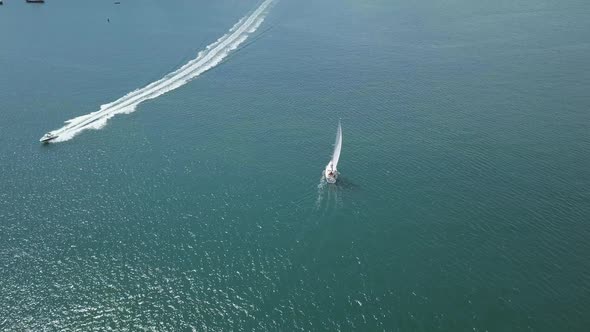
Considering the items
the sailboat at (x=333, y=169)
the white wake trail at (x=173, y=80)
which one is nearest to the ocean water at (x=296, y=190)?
the sailboat at (x=333, y=169)

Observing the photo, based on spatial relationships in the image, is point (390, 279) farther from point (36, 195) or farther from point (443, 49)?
point (443, 49)

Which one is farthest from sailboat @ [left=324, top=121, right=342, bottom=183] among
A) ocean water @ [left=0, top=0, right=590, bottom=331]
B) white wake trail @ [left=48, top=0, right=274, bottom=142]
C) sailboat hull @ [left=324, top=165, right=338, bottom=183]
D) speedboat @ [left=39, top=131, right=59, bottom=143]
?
speedboat @ [left=39, top=131, right=59, bottom=143]

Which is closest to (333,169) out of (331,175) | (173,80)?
(331,175)

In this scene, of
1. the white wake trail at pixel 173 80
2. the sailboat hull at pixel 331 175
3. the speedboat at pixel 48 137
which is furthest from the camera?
the white wake trail at pixel 173 80

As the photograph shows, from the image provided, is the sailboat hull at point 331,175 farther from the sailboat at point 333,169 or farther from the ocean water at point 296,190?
the ocean water at point 296,190

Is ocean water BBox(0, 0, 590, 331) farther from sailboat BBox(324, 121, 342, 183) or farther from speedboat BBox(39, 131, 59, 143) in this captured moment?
sailboat BBox(324, 121, 342, 183)

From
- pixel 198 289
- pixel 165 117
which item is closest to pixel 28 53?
pixel 165 117
